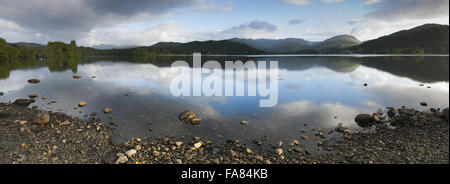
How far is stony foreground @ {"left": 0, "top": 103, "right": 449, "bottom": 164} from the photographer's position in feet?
31.7

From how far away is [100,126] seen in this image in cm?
1428

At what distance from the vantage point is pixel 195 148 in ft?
36.3

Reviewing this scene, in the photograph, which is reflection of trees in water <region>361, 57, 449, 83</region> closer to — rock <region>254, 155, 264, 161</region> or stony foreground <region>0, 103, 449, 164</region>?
stony foreground <region>0, 103, 449, 164</region>

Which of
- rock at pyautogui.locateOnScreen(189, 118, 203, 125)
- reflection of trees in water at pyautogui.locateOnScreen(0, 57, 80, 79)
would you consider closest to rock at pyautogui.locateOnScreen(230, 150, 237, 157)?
rock at pyautogui.locateOnScreen(189, 118, 203, 125)

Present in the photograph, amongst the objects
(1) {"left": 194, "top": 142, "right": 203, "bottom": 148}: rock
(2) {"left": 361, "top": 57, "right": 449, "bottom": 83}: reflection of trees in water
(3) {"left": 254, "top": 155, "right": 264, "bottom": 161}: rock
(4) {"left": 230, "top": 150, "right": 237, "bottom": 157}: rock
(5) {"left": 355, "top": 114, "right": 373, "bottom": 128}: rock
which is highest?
(2) {"left": 361, "top": 57, "right": 449, "bottom": 83}: reflection of trees in water

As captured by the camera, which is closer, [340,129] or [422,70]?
[340,129]

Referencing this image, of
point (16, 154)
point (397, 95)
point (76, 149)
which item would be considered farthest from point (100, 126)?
point (397, 95)

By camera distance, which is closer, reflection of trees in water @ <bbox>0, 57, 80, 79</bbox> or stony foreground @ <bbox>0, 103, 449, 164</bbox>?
stony foreground @ <bbox>0, 103, 449, 164</bbox>

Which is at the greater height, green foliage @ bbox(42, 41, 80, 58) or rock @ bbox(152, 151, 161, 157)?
green foliage @ bbox(42, 41, 80, 58)

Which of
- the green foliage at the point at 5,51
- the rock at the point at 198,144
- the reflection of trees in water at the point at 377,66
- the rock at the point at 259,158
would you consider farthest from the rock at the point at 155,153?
the green foliage at the point at 5,51

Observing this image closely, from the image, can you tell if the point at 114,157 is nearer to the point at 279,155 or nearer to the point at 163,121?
the point at 163,121

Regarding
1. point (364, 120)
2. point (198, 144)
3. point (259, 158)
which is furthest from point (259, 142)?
point (364, 120)

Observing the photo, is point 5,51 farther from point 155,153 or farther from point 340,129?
point 340,129

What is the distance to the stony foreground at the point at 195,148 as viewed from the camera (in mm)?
9648
